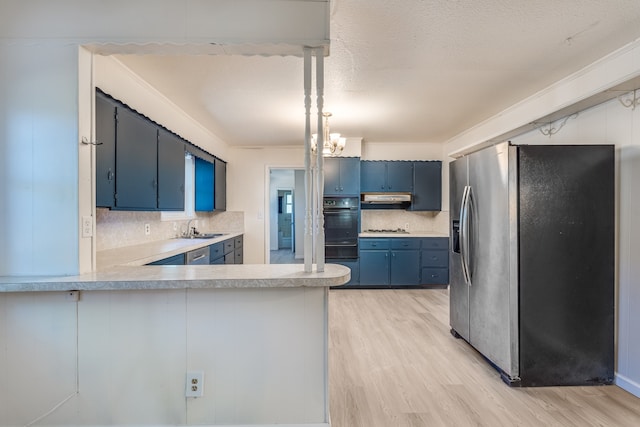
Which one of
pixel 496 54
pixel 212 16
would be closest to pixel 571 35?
pixel 496 54

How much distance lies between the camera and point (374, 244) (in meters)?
4.90

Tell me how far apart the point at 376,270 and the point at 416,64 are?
324cm

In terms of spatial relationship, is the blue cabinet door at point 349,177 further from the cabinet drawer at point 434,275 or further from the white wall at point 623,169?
the white wall at point 623,169

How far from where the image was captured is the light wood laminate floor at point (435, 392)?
185cm

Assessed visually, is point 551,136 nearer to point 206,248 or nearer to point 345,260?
point 345,260

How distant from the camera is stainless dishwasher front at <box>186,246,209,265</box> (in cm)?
289

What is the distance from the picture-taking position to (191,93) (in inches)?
117

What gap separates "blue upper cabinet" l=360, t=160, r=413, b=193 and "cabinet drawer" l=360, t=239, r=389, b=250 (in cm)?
84

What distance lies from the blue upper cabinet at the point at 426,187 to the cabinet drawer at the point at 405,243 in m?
0.63

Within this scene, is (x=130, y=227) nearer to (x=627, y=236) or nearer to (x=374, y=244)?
(x=374, y=244)

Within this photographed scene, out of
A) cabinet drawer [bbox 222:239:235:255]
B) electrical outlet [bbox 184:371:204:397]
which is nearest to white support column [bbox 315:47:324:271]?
electrical outlet [bbox 184:371:204:397]

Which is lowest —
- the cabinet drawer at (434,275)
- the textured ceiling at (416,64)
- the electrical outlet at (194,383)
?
the cabinet drawer at (434,275)

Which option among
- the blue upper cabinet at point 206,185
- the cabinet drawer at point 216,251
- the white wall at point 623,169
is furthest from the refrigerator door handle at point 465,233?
the blue upper cabinet at point 206,185

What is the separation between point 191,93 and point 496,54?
2631 millimetres
